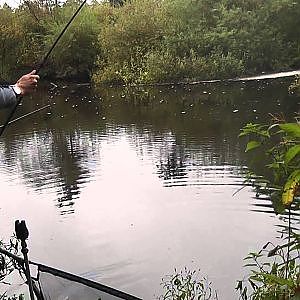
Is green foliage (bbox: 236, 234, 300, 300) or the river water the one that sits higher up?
green foliage (bbox: 236, 234, 300, 300)

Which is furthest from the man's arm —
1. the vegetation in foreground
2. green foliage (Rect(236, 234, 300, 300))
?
the vegetation in foreground

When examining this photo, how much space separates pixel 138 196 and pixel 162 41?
57.1 feet

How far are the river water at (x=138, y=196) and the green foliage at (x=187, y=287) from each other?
9 centimetres

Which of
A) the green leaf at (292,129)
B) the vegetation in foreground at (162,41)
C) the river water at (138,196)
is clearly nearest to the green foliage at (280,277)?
the green leaf at (292,129)

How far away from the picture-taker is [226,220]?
5.57 metres

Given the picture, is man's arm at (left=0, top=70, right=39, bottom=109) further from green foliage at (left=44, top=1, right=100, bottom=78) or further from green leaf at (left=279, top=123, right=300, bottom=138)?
green foliage at (left=44, top=1, right=100, bottom=78)

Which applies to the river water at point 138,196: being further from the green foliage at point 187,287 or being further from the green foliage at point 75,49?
the green foliage at point 75,49

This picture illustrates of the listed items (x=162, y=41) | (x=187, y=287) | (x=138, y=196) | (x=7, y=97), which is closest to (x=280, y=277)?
(x=7, y=97)

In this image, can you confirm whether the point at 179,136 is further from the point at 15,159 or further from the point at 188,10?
the point at 188,10

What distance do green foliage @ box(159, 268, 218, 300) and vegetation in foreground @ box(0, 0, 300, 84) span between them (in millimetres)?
17645

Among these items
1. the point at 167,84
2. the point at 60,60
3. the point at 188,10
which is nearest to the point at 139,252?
the point at 167,84

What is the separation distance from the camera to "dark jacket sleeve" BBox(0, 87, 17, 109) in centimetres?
255

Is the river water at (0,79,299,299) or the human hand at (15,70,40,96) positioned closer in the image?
the human hand at (15,70,40,96)

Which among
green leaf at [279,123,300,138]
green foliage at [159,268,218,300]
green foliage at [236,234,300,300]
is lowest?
green foliage at [159,268,218,300]
